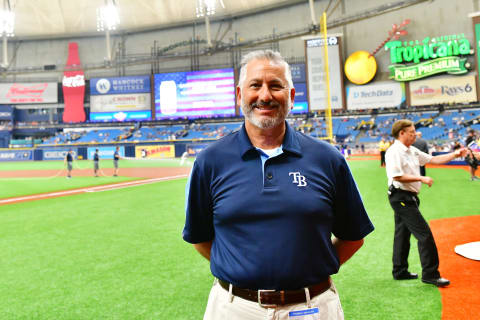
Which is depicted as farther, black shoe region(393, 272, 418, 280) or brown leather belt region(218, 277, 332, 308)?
black shoe region(393, 272, 418, 280)

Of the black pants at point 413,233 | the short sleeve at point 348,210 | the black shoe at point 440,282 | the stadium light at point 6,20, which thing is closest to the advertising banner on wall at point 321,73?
the stadium light at point 6,20

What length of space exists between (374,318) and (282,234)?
103 inches

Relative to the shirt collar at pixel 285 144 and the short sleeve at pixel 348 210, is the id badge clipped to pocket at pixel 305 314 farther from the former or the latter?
the shirt collar at pixel 285 144

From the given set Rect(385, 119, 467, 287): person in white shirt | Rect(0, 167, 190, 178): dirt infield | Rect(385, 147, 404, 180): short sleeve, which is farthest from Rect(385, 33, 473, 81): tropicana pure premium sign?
Rect(385, 147, 404, 180): short sleeve

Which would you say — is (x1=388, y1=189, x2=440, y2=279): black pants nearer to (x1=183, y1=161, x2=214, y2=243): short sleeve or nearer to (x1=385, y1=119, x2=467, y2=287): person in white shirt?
(x1=385, y1=119, x2=467, y2=287): person in white shirt

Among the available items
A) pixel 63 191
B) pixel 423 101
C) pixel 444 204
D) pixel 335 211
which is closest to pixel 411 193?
pixel 335 211

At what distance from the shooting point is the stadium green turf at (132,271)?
12.7 ft

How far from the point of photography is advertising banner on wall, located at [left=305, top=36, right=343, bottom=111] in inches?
1849

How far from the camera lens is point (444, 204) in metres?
9.59

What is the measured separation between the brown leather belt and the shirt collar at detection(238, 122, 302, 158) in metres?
0.72

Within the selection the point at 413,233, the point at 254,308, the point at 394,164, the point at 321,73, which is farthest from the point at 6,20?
the point at 254,308

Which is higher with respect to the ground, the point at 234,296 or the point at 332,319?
the point at 234,296

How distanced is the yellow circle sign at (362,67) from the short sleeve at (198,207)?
51.4m

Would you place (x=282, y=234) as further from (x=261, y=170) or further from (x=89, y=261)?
(x=89, y=261)
